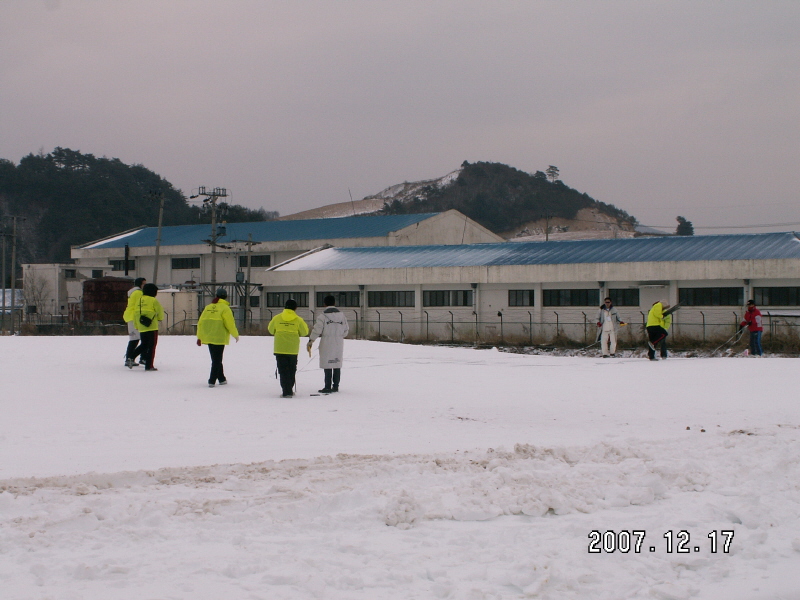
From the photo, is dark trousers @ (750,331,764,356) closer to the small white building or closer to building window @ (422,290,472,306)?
building window @ (422,290,472,306)

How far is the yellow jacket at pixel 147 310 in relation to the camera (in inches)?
614

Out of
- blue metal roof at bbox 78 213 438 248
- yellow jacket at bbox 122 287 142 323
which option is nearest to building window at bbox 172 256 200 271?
blue metal roof at bbox 78 213 438 248

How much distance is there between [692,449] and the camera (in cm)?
909

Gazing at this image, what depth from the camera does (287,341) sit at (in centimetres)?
1321

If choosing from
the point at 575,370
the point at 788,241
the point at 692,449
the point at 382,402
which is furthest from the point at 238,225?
the point at 692,449

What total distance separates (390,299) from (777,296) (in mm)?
20046

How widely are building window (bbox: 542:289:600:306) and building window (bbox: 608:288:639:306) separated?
2.69 feet

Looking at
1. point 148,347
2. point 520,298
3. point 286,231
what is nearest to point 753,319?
point 148,347

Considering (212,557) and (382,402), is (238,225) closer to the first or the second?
(382,402)

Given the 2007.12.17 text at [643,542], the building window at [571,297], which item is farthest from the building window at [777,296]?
the 2007.12.17 text at [643,542]

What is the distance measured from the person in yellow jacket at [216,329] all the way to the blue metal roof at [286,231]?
43.3m

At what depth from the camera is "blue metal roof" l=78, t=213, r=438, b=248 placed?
197ft

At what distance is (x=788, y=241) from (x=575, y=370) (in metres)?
24.5

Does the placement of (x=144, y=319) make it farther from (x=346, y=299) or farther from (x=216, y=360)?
(x=346, y=299)
